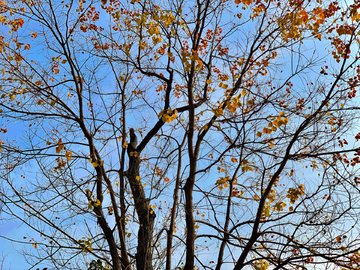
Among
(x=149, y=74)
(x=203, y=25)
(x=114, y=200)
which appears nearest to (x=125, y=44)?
(x=149, y=74)

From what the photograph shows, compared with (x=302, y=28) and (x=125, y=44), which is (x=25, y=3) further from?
(x=302, y=28)

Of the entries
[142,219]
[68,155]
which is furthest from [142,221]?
[68,155]

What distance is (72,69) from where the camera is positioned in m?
4.86

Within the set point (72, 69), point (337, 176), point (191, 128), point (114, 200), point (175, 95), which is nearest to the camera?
point (337, 176)

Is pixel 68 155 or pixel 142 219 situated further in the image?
pixel 142 219

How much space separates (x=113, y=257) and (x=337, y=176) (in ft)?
11.1

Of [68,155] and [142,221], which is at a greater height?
[68,155]

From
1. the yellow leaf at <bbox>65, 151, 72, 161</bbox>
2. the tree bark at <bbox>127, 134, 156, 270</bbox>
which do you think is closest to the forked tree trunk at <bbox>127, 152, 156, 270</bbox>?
the tree bark at <bbox>127, 134, 156, 270</bbox>

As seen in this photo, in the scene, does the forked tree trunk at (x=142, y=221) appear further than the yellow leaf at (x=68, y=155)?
Yes

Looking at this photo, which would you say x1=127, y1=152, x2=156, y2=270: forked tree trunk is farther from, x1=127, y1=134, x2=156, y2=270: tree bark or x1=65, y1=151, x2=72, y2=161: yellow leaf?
x1=65, y1=151, x2=72, y2=161: yellow leaf

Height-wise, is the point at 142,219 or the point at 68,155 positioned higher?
the point at 68,155

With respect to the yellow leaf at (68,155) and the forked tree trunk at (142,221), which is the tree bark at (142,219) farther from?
the yellow leaf at (68,155)

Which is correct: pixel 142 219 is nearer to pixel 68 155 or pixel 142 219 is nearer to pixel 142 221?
pixel 142 221

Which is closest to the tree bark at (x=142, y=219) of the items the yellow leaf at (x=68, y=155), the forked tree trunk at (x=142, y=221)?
the forked tree trunk at (x=142, y=221)
